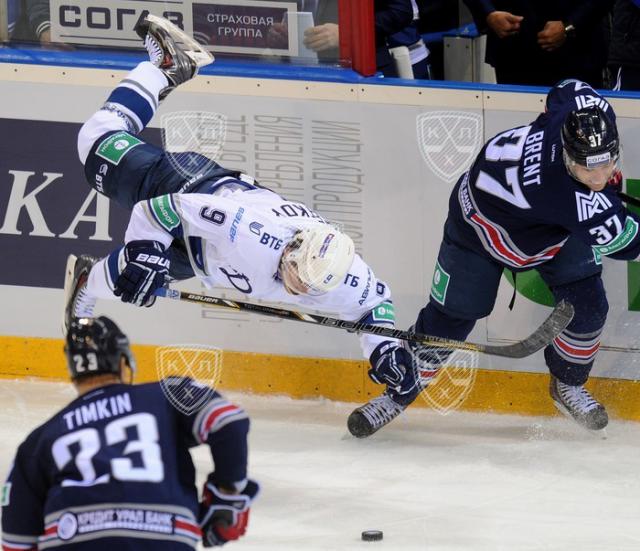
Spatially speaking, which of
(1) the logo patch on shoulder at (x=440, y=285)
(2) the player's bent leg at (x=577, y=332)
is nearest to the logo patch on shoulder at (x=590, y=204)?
(2) the player's bent leg at (x=577, y=332)

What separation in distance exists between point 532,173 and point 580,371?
2.72 ft

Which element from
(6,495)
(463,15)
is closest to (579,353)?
(463,15)

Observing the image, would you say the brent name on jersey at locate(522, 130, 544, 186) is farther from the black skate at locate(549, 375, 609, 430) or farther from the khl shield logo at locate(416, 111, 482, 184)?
the black skate at locate(549, 375, 609, 430)

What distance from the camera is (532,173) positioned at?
14.7 feet

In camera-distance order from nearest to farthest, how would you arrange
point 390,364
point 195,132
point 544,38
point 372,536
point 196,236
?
1. point 372,536
2. point 196,236
3. point 390,364
4. point 544,38
5. point 195,132

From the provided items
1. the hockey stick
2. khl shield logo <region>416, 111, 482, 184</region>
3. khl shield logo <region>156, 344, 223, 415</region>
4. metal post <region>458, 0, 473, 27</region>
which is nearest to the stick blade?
the hockey stick

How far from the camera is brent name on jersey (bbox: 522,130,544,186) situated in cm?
447

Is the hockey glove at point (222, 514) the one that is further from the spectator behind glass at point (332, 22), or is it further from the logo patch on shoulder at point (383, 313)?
the spectator behind glass at point (332, 22)

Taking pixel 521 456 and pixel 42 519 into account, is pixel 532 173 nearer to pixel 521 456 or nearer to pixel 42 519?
pixel 521 456

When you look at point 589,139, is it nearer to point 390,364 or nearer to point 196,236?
point 390,364

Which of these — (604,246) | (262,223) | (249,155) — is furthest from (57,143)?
(604,246)

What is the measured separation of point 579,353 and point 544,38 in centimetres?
111

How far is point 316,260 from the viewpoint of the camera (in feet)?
14.0

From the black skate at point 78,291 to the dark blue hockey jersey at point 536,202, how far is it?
117cm
